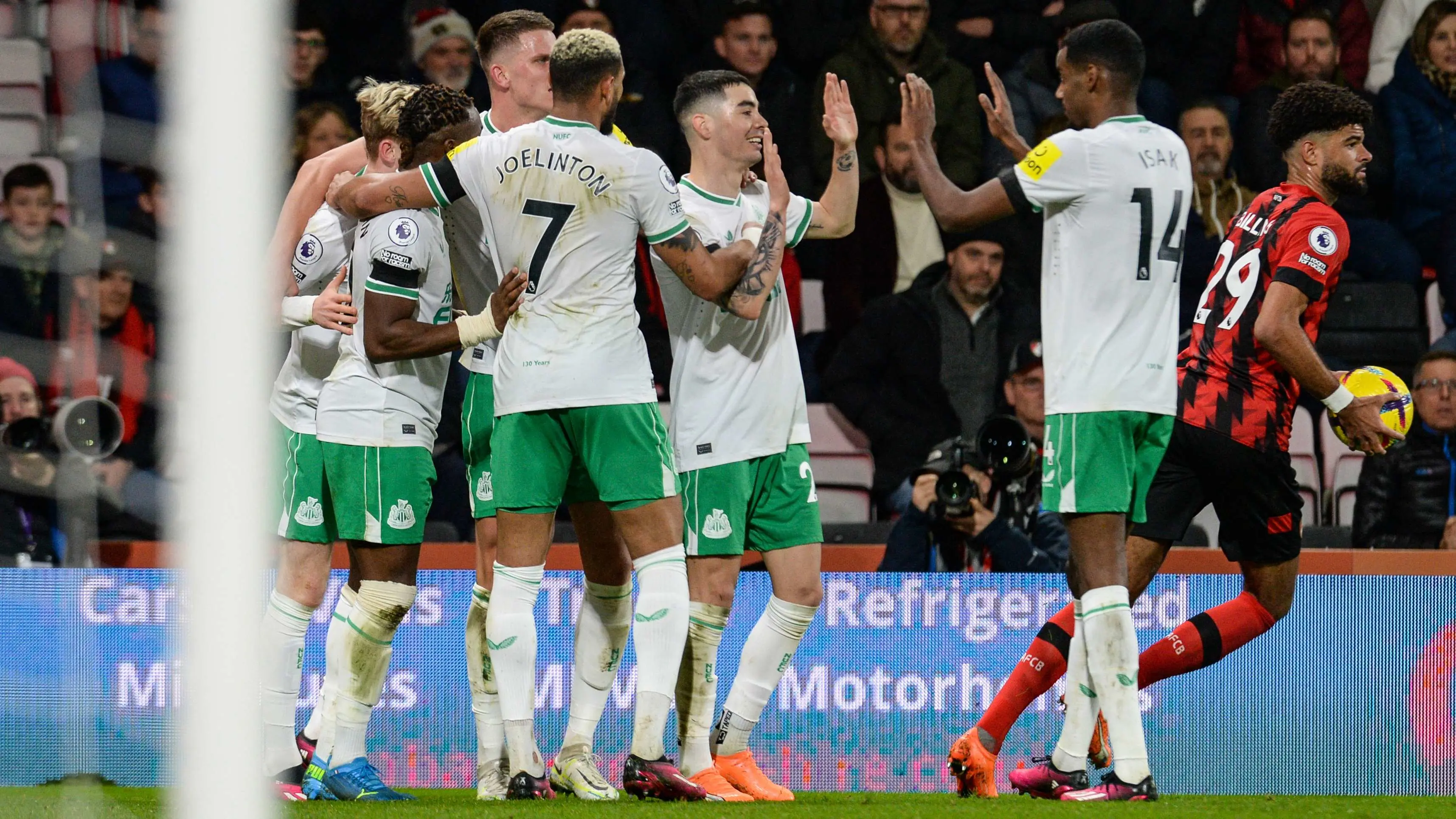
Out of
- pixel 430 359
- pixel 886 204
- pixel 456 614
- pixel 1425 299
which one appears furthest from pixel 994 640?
pixel 1425 299

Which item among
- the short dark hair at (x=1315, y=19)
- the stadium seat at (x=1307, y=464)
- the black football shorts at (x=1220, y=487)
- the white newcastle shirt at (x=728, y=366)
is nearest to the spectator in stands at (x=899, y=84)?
the short dark hair at (x=1315, y=19)

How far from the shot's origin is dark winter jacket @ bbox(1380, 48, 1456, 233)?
8992 millimetres

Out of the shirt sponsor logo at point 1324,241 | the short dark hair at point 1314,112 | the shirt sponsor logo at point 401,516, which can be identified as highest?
the short dark hair at point 1314,112

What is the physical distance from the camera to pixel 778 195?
16.0ft

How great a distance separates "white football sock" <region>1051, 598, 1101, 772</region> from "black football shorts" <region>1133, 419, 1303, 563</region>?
0.48 metres

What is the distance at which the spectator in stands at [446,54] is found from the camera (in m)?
9.08

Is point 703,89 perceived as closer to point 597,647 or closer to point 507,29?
point 507,29

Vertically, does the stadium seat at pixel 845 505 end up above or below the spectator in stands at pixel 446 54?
below

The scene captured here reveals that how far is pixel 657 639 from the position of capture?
4535 millimetres

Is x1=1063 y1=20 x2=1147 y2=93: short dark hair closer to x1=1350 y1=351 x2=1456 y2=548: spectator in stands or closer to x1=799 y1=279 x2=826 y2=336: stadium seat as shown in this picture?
x1=1350 y1=351 x2=1456 y2=548: spectator in stands

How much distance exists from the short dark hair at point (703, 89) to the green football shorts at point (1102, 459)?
1396mm

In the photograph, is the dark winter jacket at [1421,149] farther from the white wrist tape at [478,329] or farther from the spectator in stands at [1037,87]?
the white wrist tape at [478,329]

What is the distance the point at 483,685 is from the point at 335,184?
1.60 m

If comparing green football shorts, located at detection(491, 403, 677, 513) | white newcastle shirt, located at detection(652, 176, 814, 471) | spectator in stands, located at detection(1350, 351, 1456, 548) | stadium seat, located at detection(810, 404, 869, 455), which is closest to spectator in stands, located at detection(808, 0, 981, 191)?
stadium seat, located at detection(810, 404, 869, 455)
